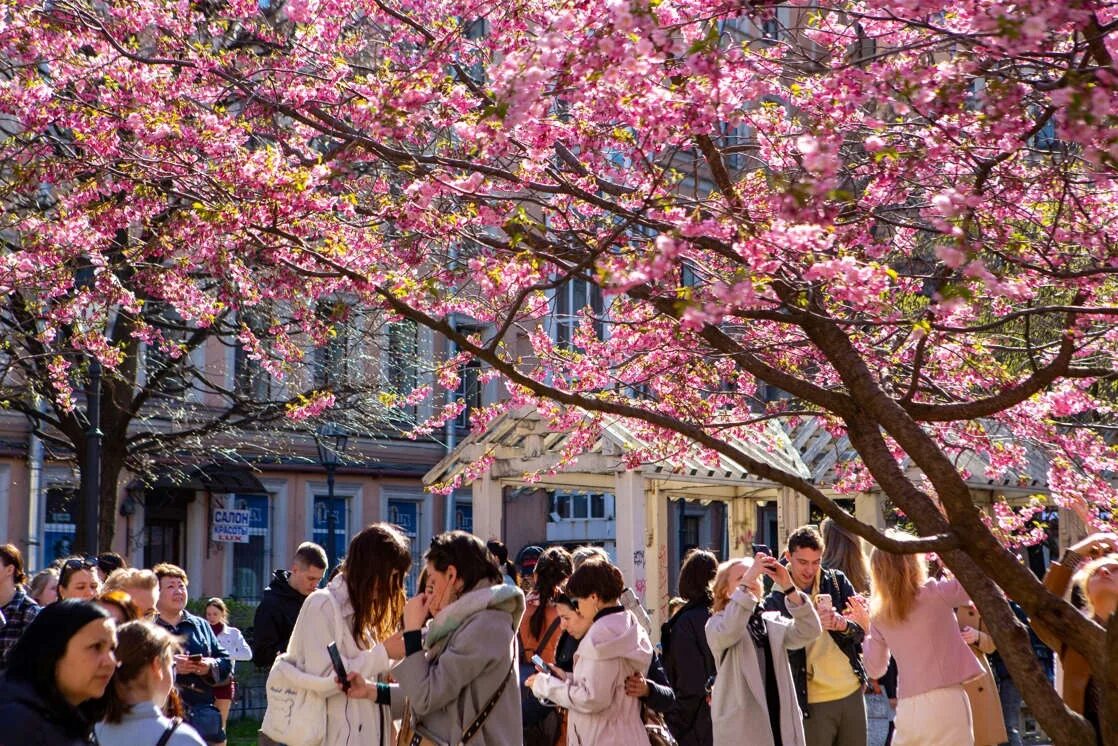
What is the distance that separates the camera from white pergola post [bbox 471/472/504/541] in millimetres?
17391

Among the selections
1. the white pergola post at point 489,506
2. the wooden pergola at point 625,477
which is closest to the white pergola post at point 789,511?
the wooden pergola at point 625,477

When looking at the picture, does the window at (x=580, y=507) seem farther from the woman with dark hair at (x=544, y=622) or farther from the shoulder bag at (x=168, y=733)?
the shoulder bag at (x=168, y=733)

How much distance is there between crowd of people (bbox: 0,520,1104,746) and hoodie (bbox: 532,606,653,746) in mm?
11

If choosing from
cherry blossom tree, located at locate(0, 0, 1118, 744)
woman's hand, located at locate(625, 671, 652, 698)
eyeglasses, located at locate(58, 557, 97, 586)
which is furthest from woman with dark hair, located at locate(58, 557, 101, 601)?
woman's hand, located at locate(625, 671, 652, 698)

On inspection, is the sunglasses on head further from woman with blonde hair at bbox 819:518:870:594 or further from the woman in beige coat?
the woman in beige coat

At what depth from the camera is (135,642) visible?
18.3ft

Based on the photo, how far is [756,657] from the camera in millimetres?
8656

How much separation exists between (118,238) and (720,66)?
1461cm

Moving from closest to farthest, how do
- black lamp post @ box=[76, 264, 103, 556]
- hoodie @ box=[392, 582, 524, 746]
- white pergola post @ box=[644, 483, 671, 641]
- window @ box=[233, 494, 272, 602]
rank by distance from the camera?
hoodie @ box=[392, 582, 524, 746] → black lamp post @ box=[76, 264, 103, 556] → white pergola post @ box=[644, 483, 671, 641] → window @ box=[233, 494, 272, 602]

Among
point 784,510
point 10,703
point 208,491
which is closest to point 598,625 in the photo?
point 10,703

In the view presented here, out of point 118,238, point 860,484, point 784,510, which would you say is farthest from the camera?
point 118,238

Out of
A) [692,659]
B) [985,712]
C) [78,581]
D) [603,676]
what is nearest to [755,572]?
[603,676]

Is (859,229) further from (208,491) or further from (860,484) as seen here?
(208,491)

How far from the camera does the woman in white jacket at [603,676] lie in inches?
307
